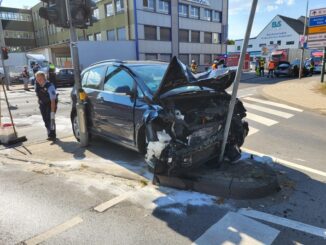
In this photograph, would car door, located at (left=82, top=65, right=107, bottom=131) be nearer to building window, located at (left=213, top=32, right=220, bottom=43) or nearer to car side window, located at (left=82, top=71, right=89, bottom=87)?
car side window, located at (left=82, top=71, right=89, bottom=87)

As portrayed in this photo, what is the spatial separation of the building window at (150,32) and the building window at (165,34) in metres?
1.26

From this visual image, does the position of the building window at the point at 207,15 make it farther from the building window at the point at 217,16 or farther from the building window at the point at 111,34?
the building window at the point at 111,34

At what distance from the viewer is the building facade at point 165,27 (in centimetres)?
3194

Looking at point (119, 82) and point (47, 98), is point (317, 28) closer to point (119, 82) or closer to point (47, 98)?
point (119, 82)

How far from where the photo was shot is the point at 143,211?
11.8ft

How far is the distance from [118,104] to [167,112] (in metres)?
1.48

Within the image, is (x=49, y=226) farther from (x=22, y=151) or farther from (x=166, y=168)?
(x=22, y=151)

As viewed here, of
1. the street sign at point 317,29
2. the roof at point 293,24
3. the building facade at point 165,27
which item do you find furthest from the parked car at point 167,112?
the roof at point 293,24

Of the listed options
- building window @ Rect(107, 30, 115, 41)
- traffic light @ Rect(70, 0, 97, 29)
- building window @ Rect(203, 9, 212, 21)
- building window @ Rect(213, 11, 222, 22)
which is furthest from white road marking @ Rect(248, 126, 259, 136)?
building window @ Rect(213, 11, 222, 22)

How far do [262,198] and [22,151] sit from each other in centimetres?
505

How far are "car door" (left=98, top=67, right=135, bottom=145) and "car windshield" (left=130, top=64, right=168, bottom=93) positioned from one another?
0.60 feet

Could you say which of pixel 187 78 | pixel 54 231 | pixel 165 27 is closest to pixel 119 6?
pixel 165 27

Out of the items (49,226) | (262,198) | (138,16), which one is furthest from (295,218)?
(138,16)

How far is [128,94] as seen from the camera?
4.82m
